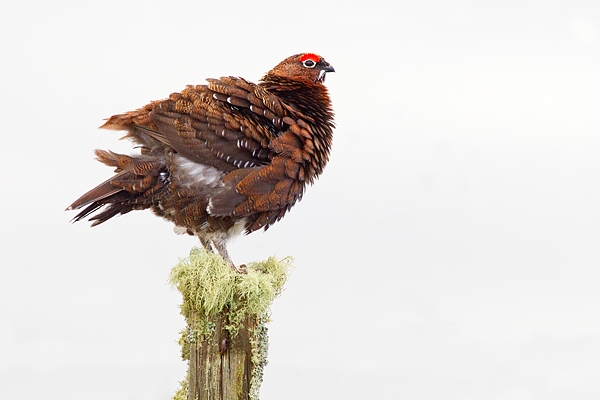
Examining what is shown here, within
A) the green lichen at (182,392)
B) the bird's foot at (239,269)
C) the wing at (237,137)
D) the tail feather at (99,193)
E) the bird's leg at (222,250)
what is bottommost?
the green lichen at (182,392)

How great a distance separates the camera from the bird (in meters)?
5.73

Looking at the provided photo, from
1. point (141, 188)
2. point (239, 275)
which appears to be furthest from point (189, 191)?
point (239, 275)

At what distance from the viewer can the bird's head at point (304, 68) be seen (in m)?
6.35

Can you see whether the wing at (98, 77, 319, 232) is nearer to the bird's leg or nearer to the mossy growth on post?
the bird's leg

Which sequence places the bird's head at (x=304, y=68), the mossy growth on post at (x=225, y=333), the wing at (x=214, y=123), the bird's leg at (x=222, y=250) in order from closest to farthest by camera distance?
the mossy growth on post at (x=225, y=333) → the wing at (x=214, y=123) → the bird's leg at (x=222, y=250) → the bird's head at (x=304, y=68)

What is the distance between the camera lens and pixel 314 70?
6.37 metres

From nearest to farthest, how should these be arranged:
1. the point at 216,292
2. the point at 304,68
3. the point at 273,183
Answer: the point at 216,292 < the point at 273,183 < the point at 304,68

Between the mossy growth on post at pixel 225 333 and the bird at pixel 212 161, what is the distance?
0.40 m

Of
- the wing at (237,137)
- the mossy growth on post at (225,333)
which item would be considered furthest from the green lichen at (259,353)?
the wing at (237,137)

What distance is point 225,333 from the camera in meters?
5.58

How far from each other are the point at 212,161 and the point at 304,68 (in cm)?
116

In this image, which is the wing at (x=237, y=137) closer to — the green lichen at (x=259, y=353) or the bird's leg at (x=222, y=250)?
the bird's leg at (x=222, y=250)

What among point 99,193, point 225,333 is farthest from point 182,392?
point 99,193

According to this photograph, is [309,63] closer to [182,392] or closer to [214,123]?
[214,123]
